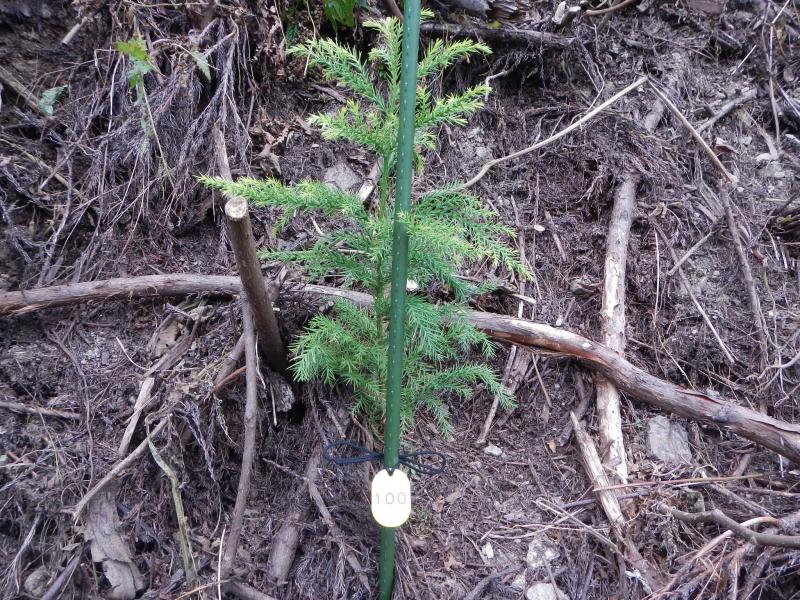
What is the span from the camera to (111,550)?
191 cm

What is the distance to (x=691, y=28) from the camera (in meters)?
3.70

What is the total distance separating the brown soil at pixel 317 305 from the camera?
2.00 metres

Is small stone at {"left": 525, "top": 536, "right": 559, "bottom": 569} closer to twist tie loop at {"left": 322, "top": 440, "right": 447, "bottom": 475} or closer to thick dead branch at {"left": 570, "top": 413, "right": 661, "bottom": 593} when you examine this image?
thick dead branch at {"left": 570, "top": 413, "right": 661, "bottom": 593}

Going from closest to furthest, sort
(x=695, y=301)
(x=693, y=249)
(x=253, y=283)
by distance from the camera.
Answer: (x=253, y=283)
(x=695, y=301)
(x=693, y=249)

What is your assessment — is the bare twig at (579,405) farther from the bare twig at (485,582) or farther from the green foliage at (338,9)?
the green foliage at (338,9)

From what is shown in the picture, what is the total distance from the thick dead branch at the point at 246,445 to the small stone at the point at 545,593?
1169 mm

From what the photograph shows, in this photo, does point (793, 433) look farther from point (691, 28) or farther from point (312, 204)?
point (691, 28)

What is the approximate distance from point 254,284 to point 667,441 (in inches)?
80.7

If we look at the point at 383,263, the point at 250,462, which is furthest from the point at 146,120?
the point at 250,462

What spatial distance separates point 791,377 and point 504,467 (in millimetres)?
1557

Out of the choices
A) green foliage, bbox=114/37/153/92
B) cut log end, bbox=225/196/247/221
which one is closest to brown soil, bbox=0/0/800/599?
green foliage, bbox=114/37/153/92

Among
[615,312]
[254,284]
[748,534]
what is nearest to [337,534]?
[254,284]

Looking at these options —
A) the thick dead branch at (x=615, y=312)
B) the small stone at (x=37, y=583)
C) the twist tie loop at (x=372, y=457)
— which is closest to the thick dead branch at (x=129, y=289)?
the twist tie loop at (x=372, y=457)

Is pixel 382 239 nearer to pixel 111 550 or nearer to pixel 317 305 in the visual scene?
pixel 317 305
